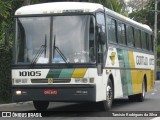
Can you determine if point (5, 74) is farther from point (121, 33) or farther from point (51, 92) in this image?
point (51, 92)

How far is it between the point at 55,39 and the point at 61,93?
1.58 metres

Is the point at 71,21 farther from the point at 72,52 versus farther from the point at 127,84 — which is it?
the point at 127,84

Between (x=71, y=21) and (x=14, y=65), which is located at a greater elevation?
(x=71, y=21)

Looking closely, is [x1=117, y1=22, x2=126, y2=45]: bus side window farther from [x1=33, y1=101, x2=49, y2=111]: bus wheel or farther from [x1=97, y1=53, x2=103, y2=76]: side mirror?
[x1=33, y1=101, x2=49, y2=111]: bus wheel

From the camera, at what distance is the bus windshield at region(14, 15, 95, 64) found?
14.9 m

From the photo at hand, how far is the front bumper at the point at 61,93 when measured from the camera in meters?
14.7

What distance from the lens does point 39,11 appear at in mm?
15523

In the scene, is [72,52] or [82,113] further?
[82,113]

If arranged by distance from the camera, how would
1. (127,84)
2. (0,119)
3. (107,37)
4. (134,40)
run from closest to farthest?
(0,119) → (107,37) → (127,84) → (134,40)

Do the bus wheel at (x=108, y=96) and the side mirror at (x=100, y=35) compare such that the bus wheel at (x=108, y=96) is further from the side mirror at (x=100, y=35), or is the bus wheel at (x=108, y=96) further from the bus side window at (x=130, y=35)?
the bus side window at (x=130, y=35)

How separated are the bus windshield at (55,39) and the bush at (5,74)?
Result: 16.6ft

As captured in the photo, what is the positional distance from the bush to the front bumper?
5362 mm

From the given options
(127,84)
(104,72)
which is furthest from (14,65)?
(127,84)

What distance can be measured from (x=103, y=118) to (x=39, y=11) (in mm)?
3662
